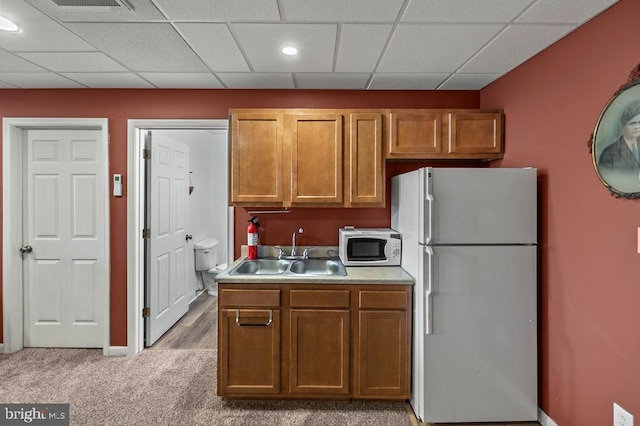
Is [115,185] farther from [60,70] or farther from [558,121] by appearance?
[558,121]

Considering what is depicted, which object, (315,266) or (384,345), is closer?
(384,345)

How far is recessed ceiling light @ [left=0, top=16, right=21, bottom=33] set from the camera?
1796mm

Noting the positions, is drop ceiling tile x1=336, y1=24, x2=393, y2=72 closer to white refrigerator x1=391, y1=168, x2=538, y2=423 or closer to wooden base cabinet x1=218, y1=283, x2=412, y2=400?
white refrigerator x1=391, y1=168, x2=538, y2=423

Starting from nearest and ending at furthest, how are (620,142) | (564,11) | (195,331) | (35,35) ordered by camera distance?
1. (620,142)
2. (564,11)
3. (35,35)
4. (195,331)

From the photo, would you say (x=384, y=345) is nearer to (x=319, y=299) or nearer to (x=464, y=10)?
(x=319, y=299)

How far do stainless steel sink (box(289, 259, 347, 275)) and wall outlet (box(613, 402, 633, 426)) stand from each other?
69.6 inches

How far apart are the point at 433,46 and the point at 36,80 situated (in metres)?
3.12

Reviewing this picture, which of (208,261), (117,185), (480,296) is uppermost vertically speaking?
(117,185)

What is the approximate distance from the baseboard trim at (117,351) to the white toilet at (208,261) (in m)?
1.33

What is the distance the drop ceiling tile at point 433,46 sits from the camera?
6.14 ft

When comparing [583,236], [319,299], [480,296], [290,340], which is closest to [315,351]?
[290,340]

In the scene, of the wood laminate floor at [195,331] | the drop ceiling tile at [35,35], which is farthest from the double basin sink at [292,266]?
the drop ceiling tile at [35,35]

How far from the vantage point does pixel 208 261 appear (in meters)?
4.38
